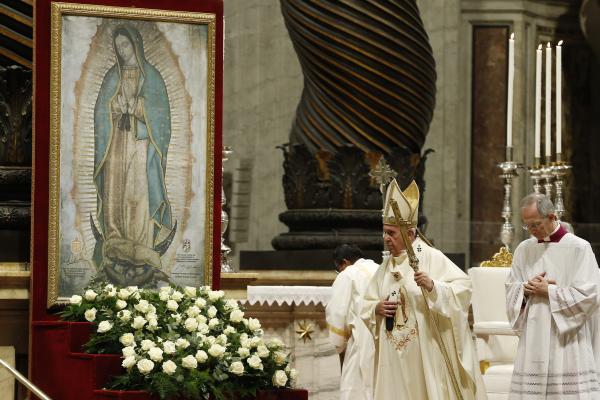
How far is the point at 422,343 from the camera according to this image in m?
8.62

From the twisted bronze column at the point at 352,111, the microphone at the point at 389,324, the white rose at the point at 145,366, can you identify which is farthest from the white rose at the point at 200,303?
the twisted bronze column at the point at 352,111

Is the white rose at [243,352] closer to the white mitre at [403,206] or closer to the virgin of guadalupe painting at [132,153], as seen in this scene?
the virgin of guadalupe painting at [132,153]

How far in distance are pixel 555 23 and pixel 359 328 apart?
6.85m

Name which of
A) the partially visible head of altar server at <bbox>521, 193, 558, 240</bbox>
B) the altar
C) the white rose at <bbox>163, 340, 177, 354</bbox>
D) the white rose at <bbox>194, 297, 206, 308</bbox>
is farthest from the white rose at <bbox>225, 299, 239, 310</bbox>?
the altar

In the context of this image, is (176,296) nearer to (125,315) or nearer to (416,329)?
(125,315)

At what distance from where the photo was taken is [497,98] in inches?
625

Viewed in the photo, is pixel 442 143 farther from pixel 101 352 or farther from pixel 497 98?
pixel 101 352

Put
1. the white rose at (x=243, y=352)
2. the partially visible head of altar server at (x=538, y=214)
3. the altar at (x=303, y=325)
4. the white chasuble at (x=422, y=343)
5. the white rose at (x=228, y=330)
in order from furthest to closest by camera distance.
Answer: the altar at (x=303, y=325)
the white chasuble at (x=422, y=343)
the partially visible head of altar server at (x=538, y=214)
the white rose at (x=228, y=330)
the white rose at (x=243, y=352)

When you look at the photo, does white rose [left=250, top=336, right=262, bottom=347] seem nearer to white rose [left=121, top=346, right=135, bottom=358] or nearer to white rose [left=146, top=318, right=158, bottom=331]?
white rose [left=146, top=318, right=158, bottom=331]

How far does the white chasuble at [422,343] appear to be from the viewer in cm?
859

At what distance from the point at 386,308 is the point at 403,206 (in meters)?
0.57

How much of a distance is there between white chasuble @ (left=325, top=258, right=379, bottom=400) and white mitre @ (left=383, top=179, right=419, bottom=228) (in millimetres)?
1318

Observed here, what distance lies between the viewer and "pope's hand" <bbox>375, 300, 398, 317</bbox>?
8523 mm

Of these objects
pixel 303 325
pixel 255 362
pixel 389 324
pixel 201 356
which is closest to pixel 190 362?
pixel 201 356
